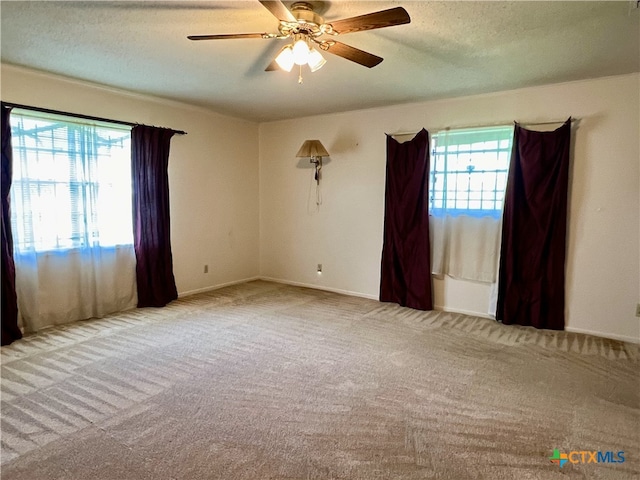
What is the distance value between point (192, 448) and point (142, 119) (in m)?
3.55

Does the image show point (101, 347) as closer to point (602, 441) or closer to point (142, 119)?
point (142, 119)

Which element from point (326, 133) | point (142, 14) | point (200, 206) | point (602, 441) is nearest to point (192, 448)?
point (602, 441)

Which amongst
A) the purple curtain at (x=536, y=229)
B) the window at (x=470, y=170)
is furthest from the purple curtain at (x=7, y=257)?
the purple curtain at (x=536, y=229)

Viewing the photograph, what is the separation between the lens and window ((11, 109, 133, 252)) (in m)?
3.34

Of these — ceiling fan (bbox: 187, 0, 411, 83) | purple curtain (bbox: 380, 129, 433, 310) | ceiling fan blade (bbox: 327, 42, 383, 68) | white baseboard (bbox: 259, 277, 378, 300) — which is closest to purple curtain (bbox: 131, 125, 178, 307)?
white baseboard (bbox: 259, 277, 378, 300)

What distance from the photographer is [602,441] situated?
2.03m

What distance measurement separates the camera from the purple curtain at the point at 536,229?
3.60 meters

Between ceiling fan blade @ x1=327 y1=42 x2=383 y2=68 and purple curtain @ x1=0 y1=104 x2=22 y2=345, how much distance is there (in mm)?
2777

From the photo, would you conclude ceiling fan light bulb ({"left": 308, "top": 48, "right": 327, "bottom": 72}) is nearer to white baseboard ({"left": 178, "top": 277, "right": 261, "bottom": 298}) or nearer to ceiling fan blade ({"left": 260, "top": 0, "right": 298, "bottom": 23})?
ceiling fan blade ({"left": 260, "top": 0, "right": 298, "bottom": 23})

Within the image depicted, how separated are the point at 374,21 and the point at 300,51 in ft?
1.51

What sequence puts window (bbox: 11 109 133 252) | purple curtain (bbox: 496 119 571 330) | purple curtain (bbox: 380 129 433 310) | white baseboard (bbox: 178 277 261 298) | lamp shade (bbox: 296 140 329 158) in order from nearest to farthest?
window (bbox: 11 109 133 252) → purple curtain (bbox: 496 119 571 330) → purple curtain (bbox: 380 129 433 310) → lamp shade (bbox: 296 140 329 158) → white baseboard (bbox: 178 277 261 298)

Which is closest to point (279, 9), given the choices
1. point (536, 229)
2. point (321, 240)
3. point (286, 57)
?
point (286, 57)

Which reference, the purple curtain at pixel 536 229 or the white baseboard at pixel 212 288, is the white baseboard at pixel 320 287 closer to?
the white baseboard at pixel 212 288

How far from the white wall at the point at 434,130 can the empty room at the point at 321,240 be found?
0.08ft
